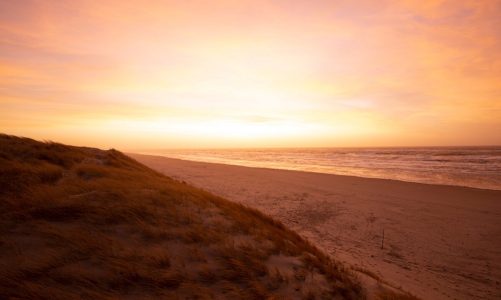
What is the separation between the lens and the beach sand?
6.80m

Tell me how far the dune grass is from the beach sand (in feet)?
10.2

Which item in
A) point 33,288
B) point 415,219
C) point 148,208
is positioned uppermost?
point 148,208

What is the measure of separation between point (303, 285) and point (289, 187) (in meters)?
15.0

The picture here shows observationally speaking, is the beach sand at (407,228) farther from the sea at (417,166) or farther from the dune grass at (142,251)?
the sea at (417,166)

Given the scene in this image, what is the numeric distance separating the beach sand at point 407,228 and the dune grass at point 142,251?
3.11m

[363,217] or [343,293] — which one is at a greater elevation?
[343,293]

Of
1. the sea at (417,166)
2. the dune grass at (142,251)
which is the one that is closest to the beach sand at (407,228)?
the dune grass at (142,251)

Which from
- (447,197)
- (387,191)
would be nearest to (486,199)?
(447,197)

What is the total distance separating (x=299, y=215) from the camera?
39.8 ft

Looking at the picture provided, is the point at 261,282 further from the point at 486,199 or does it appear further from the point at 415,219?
the point at 486,199

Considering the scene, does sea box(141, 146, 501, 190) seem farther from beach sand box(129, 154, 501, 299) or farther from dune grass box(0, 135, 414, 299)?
dune grass box(0, 135, 414, 299)

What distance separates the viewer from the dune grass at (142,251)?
3.57m

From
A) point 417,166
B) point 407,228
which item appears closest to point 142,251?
point 407,228

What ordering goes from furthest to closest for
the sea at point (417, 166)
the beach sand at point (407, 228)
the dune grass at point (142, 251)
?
the sea at point (417, 166) → the beach sand at point (407, 228) → the dune grass at point (142, 251)
